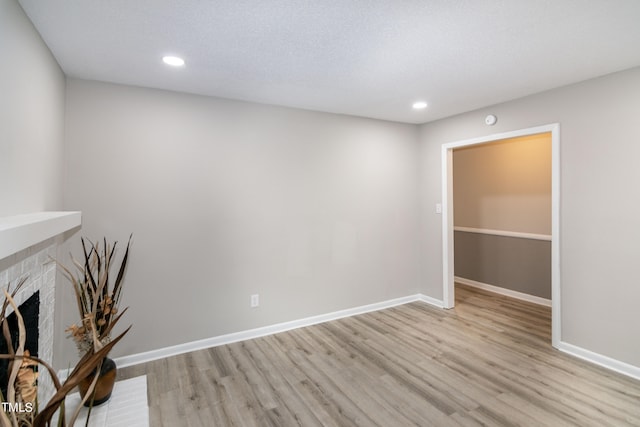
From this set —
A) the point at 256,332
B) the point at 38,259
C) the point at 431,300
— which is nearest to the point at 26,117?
the point at 38,259

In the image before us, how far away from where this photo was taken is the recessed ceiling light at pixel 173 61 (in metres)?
2.31

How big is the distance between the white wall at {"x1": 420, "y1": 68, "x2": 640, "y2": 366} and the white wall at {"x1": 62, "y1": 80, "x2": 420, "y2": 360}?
1807 mm

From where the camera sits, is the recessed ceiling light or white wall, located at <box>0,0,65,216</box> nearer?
white wall, located at <box>0,0,65,216</box>

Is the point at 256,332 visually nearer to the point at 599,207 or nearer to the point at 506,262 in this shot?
the point at 599,207

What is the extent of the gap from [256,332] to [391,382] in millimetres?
1459

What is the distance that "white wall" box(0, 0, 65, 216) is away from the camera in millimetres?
1590

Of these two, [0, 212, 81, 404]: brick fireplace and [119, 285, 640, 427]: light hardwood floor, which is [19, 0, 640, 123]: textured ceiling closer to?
[0, 212, 81, 404]: brick fireplace

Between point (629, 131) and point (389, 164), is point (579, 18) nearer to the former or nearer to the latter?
point (629, 131)

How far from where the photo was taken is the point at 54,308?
8.04ft

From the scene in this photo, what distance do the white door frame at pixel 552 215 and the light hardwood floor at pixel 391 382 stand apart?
1.48ft

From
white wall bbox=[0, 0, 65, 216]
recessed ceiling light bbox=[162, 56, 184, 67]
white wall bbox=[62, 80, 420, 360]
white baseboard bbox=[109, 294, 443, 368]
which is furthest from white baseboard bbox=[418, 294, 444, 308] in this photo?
white wall bbox=[0, 0, 65, 216]

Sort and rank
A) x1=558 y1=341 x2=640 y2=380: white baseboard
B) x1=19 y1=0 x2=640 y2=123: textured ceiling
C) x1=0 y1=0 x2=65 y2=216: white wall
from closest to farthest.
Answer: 1. x1=0 y1=0 x2=65 y2=216: white wall
2. x1=19 y1=0 x2=640 y2=123: textured ceiling
3. x1=558 y1=341 x2=640 y2=380: white baseboard

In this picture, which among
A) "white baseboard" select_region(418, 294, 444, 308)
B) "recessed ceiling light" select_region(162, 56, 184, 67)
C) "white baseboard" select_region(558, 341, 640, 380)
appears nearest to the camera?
"recessed ceiling light" select_region(162, 56, 184, 67)

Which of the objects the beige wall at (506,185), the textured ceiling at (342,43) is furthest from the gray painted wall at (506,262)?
the textured ceiling at (342,43)
